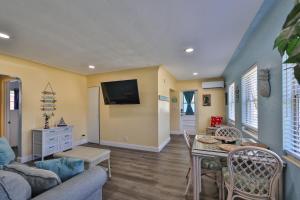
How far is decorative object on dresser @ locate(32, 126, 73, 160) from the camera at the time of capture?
360cm

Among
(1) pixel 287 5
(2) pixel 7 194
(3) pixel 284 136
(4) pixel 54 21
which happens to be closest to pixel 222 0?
(1) pixel 287 5

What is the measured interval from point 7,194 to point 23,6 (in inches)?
76.7

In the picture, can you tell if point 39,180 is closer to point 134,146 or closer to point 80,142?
point 134,146

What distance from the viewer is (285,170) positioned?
5.24 feet

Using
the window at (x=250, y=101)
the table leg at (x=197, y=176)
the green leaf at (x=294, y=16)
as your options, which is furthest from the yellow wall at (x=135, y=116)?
the green leaf at (x=294, y=16)

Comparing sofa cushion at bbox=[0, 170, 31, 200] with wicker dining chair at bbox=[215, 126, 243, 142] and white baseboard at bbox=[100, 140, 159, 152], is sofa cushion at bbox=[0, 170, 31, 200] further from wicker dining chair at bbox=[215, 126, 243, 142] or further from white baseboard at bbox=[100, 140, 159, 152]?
white baseboard at bbox=[100, 140, 159, 152]

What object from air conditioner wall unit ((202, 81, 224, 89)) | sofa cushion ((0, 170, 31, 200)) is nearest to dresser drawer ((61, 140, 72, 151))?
sofa cushion ((0, 170, 31, 200))

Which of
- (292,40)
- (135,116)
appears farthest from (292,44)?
(135,116)

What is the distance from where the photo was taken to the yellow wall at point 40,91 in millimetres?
3533

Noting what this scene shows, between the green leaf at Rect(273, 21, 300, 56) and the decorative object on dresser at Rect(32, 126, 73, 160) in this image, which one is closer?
the green leaf at Rect(273, 21, 300, 56)

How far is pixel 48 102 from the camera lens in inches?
165

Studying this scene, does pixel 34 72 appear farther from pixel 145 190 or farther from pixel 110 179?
pixel 145 190

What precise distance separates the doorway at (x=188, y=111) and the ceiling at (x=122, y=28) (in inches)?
140

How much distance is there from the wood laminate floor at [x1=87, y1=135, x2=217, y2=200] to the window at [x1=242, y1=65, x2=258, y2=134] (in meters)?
1.37
